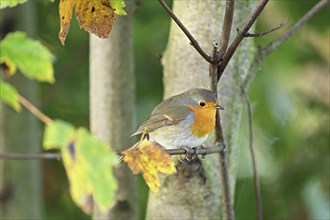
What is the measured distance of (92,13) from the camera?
1.71m

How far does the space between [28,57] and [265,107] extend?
226 centimetres

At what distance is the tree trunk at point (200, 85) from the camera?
220 centimetres

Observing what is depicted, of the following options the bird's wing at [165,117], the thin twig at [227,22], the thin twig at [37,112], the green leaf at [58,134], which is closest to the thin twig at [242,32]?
the thin twig at [227,22]

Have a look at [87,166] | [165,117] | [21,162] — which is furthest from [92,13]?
[21,162]

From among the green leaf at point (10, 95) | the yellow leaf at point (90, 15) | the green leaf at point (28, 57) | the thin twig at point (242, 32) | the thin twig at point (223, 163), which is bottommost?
the thin twig at point (223, 163)

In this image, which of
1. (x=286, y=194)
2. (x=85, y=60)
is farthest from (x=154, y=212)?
(x=85, y=60)

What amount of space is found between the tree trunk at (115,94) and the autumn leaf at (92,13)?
2.41ft

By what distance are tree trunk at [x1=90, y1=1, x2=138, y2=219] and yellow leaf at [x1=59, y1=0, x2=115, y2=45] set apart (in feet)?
2.41

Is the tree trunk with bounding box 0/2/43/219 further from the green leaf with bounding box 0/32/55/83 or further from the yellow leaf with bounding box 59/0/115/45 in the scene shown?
the green leaf with bounding box 0/32/55/83

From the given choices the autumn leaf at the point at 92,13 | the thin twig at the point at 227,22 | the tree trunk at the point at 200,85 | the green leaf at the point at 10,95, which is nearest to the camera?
the green leaf at the point at 10,95

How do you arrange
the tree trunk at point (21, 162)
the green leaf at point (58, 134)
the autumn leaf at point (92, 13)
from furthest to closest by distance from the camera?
the tree trunk at point (21, 162)
the autumn leaf at point (92, 13)
the green leaf at point (58, 134)

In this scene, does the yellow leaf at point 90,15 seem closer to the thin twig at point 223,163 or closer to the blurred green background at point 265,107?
the thin twig at point 223,163

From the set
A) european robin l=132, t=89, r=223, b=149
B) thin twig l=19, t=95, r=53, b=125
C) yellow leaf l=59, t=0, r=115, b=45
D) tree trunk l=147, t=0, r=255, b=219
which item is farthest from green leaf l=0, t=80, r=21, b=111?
european robin l=132, t=89, r=223, b=149

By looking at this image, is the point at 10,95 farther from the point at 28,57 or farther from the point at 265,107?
the point at 265,107
